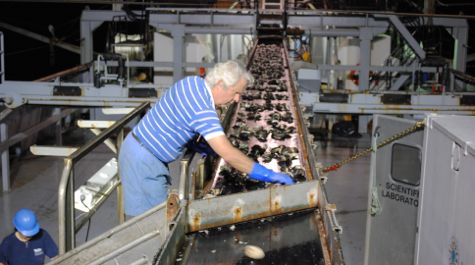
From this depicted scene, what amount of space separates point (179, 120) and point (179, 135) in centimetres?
9

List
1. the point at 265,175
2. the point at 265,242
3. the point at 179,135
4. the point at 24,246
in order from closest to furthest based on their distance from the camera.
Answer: the point at 265,242
the point at 265,175
the point at 179,135
the point at 24,246

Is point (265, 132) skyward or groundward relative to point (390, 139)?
skyward

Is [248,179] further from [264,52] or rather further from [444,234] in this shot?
[264,52]

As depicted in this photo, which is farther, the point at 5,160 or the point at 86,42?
the point at 86,42

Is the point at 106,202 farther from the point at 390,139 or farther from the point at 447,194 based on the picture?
the point at 447,194

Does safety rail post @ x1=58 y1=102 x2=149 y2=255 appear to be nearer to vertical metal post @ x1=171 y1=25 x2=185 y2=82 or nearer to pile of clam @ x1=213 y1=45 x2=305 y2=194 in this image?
pile of clam @ x1=213 y1=45 x2=305 y2=194

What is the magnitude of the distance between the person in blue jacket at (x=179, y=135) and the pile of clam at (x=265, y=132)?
0.50 feet

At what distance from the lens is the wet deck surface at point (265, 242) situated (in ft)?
5.62

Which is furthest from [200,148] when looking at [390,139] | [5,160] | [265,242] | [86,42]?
[86,42]

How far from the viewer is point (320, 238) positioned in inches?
71.9

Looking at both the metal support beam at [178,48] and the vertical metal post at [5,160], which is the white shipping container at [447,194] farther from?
the metal support beam at [178,48]

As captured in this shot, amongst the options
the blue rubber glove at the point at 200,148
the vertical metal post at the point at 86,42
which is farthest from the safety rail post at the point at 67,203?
the vertical metal post at the point at 86,42

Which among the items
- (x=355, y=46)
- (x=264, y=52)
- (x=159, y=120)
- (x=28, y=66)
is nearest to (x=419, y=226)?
(x=159, y=120)

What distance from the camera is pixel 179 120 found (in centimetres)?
226
